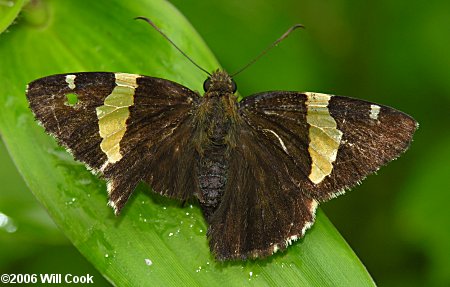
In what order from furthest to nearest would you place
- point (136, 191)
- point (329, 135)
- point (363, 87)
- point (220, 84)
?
point (363, 87), point (136, 191), point (220, 84), point (329, 135)

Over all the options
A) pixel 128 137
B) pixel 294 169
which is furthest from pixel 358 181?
pixel 128 137

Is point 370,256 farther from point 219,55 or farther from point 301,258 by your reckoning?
point 219,55

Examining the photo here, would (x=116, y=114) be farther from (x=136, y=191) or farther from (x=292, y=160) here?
(x=292, y=160)

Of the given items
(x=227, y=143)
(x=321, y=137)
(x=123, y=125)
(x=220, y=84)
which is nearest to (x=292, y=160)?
(x=321, y=137)

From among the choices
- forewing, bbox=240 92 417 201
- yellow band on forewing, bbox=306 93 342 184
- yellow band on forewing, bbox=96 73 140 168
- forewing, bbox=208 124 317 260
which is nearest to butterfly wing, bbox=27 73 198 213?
yellow band on forewing, bbox=96 73 140 168

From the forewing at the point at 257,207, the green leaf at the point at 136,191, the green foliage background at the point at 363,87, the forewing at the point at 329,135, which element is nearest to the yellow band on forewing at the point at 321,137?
the forewing at the point at 329,135

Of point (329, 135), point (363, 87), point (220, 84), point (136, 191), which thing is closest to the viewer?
point (329, 135)
